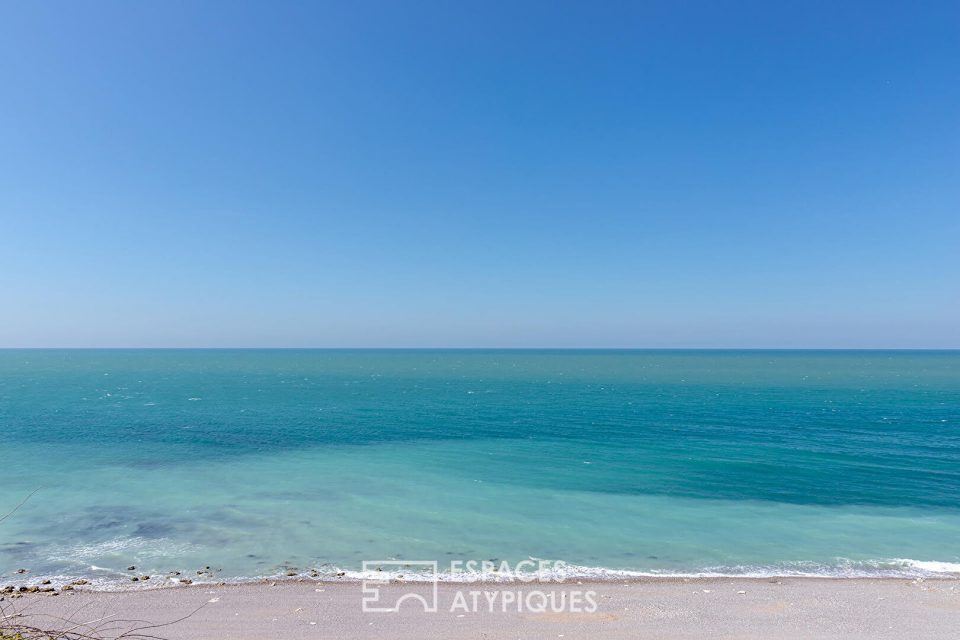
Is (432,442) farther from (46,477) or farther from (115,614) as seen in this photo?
(115,614)

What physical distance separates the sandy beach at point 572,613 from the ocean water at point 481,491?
1661 millimetres

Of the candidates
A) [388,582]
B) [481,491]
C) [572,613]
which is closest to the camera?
[572,613]

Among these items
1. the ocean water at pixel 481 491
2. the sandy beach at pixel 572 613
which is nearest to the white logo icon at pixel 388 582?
the sandy beach at pixel 572 613

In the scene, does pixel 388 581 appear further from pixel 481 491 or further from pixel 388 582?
pixel 481 491

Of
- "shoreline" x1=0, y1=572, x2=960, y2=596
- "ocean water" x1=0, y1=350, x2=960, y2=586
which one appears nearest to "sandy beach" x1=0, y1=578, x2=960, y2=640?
"shoreline" x1=0, y1=572, x2=960, y2=596

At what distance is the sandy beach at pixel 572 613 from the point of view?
43.8 ft

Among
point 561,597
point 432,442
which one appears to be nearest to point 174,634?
point 561,597

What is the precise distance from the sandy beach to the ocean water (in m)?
1.66

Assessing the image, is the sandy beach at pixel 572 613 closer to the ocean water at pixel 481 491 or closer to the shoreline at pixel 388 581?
the shoreline at pixel 388 581

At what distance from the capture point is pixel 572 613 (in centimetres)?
1438

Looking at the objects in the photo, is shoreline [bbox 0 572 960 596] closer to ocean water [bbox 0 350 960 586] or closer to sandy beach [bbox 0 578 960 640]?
sandy beach [bbox 0 578 960 640]

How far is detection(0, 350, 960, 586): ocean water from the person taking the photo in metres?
19.1

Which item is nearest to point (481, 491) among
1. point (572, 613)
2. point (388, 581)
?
point (388, 581)

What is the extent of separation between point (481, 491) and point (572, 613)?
13.5 m
